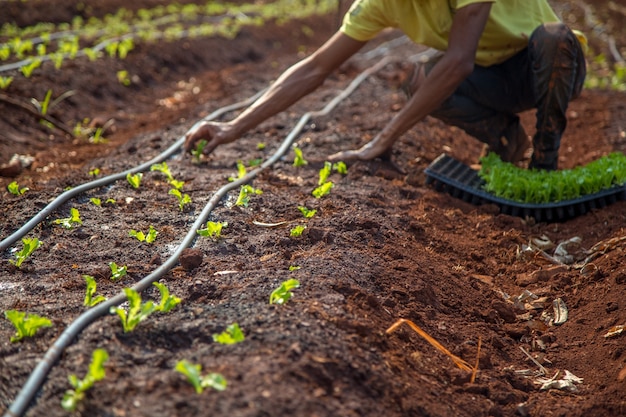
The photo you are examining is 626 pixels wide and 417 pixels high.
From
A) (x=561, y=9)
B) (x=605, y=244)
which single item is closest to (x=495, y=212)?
(x=605, y=244)

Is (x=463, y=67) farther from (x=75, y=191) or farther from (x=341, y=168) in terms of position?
(x=75, y=191)

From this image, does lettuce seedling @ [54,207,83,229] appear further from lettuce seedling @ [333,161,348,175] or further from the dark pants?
the dark pants

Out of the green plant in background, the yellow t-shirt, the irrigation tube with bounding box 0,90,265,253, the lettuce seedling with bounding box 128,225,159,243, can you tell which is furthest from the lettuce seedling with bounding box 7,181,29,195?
the green plant in background

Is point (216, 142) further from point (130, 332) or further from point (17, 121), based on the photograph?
point (17, 121)

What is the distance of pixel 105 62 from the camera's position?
7.40m

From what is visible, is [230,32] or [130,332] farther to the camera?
[230,32]

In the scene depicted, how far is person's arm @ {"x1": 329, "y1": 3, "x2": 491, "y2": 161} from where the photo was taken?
12.4ft

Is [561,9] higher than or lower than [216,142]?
lower

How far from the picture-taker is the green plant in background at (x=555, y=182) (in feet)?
13.3

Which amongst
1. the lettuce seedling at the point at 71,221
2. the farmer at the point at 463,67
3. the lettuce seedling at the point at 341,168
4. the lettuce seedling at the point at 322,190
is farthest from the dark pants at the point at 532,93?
the lettuce seedling at the point at 71,221

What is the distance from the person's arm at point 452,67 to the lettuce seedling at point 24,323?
2.40 meters

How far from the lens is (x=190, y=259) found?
298 cm

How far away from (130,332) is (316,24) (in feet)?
37.0

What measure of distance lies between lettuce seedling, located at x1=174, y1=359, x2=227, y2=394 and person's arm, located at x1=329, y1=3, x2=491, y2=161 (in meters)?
2.46
